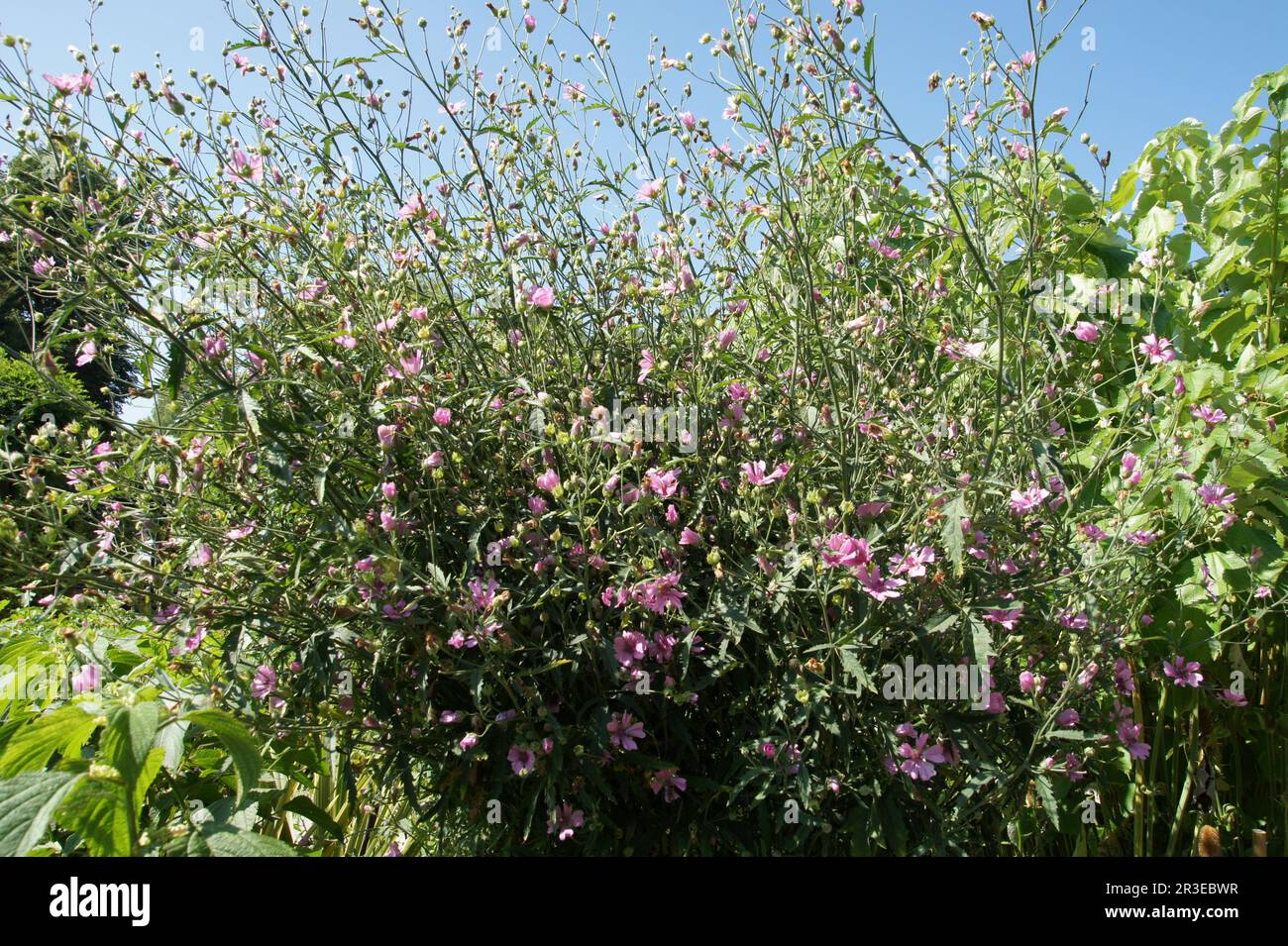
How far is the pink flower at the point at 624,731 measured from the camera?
5.98 ft

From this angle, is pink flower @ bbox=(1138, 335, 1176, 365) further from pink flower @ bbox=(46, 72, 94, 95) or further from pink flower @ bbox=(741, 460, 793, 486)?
pink flower @ bbox=(46, 72, 94, 95)

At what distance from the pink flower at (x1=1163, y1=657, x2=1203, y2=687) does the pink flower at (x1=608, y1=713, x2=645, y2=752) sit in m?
1.34

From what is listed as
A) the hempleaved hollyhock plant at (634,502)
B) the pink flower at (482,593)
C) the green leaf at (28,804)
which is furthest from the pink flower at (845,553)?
the green leaf at (28,804)

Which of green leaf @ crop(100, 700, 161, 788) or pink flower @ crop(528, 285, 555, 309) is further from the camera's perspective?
pink flower @ crop(528, 285, 555, 309)

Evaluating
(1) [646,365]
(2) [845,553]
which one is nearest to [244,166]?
(1) [646,365]

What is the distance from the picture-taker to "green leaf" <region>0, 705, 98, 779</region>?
1.27 meters

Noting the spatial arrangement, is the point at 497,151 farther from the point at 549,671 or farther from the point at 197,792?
the point at 197,792

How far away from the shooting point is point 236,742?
1289 mm

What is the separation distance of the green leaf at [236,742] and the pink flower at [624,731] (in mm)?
747

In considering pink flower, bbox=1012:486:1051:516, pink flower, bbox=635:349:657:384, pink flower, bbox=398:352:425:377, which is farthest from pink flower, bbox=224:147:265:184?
pink flower, bbox=1012:486:1051:516

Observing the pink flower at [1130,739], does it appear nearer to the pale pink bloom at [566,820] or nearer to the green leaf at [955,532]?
the green leaf at [955,532]

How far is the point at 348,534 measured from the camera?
1.79 meters
